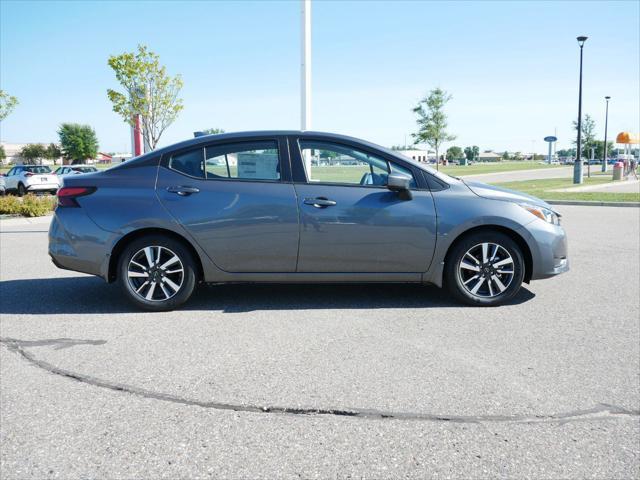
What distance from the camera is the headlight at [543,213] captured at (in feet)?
18.5

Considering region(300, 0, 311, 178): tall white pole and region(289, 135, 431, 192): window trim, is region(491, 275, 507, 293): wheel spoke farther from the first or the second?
region(300, 0, 311, 178): tall white pole

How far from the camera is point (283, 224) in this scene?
537 centimetres

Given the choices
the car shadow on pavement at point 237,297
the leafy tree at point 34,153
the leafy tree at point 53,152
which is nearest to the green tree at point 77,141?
the leafy tree at point 53,152

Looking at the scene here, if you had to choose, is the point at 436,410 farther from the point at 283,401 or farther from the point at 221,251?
the point at 221,251

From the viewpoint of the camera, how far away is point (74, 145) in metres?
112

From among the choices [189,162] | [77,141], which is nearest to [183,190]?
[189,162]

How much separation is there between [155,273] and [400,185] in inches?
92.8

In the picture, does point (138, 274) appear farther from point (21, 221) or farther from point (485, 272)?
point (21, 221)

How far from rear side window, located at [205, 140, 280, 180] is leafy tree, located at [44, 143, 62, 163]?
12791cm

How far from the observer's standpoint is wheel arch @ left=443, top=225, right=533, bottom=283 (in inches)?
218

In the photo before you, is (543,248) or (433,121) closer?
(543,248)

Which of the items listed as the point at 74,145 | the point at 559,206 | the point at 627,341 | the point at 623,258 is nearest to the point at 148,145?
the point at 559,206

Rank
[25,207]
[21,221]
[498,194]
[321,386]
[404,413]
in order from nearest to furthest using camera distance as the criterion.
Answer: [404,413], [321,386], [498,194], [21,221], [25,207]

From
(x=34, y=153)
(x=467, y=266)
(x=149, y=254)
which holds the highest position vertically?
(x=34, y=153)
